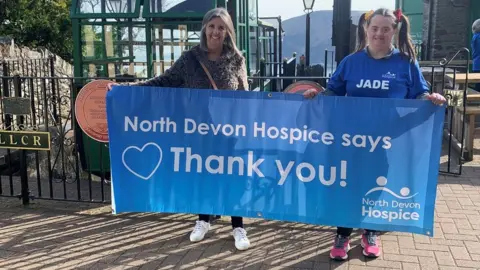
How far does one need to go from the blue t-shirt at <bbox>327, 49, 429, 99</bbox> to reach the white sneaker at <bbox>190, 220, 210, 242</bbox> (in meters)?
1.63

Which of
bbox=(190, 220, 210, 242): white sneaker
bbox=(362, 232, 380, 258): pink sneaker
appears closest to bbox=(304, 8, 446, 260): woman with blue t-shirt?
bbox=(362, 232, 380, 258): pink sneaker

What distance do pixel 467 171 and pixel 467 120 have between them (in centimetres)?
93

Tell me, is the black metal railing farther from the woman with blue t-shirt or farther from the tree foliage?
the tree foliage

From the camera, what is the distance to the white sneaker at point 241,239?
13.3 ft

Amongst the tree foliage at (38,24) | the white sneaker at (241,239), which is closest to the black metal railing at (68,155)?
the white sneaker at (241,239)

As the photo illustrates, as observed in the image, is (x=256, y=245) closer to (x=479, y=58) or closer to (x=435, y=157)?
(x=435, y=157)

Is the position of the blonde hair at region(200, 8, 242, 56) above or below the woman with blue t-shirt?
above

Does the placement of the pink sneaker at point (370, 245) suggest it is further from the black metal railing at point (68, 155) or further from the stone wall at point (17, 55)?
the stone wall at point (17, 55)

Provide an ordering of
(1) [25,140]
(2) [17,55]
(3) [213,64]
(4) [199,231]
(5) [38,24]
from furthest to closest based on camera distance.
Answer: (5) [38,24] → (2) [17,55] → (1) [25,140] → (4) [199,231] → (3) [213,64]

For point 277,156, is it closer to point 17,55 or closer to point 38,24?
point 17,55

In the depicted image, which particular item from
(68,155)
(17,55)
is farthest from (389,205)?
(17,55)

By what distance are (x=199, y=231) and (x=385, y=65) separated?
1.97 meters

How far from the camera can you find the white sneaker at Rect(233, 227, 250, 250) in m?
4.05

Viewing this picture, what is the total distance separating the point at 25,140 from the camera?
16.2 ft
